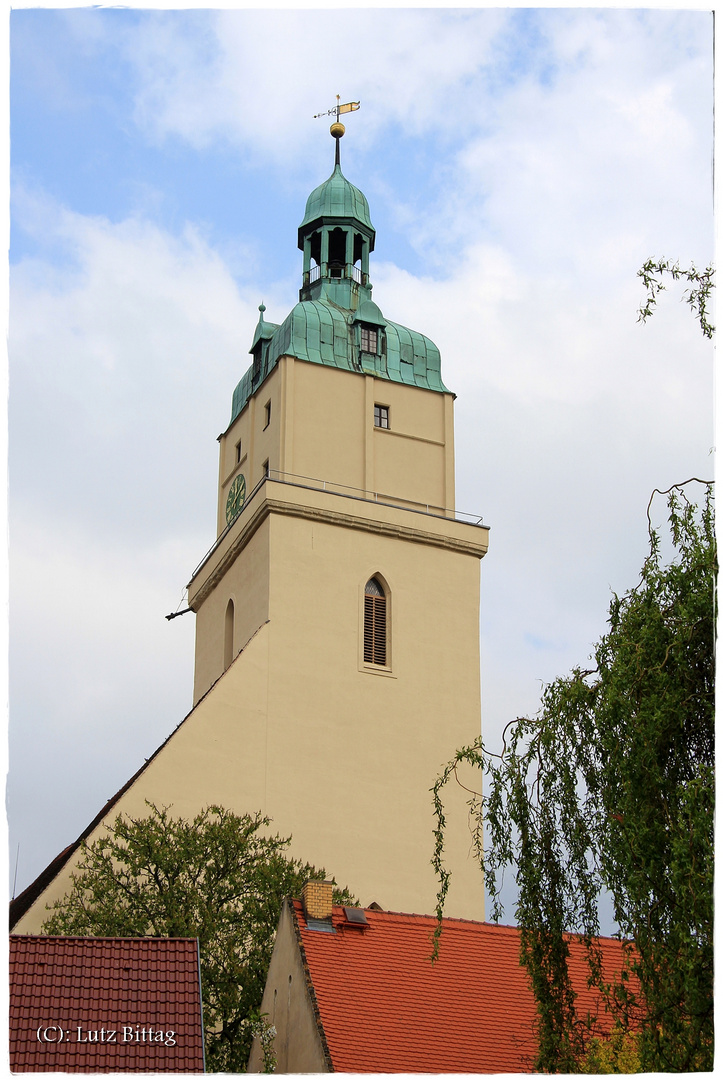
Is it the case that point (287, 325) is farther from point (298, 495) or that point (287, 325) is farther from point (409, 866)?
point (409, 866)

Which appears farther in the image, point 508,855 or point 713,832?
point 508,855

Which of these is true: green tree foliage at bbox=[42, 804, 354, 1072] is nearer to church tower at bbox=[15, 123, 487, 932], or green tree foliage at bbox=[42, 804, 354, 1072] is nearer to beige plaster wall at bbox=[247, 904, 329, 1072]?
beige plaster wall at bbox=[247, 904, 329, 1072]

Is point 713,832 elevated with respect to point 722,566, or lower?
lower

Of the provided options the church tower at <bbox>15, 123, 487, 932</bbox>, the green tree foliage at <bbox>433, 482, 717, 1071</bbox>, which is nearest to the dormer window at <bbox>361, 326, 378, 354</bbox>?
the church tower at <bbox>15, 123, 487, 932</bbox>

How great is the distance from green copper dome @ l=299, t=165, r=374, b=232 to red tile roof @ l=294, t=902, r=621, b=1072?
25.0 meters

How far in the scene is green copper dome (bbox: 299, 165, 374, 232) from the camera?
136 ft

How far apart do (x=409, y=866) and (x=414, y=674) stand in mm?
4456

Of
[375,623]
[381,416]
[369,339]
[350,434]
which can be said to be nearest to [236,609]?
[375,623]

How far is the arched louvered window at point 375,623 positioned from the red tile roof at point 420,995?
12.4 meters

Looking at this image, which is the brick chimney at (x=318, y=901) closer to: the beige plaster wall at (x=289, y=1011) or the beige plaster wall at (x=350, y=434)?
the beige plaster wall at (x=289, y=1011)

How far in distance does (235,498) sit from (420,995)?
2058 centimetres

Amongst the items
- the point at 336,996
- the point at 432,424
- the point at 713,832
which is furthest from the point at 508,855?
the point at 432,424

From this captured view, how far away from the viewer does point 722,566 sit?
399 inches

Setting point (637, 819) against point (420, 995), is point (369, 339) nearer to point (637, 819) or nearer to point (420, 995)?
point (420, 995)
